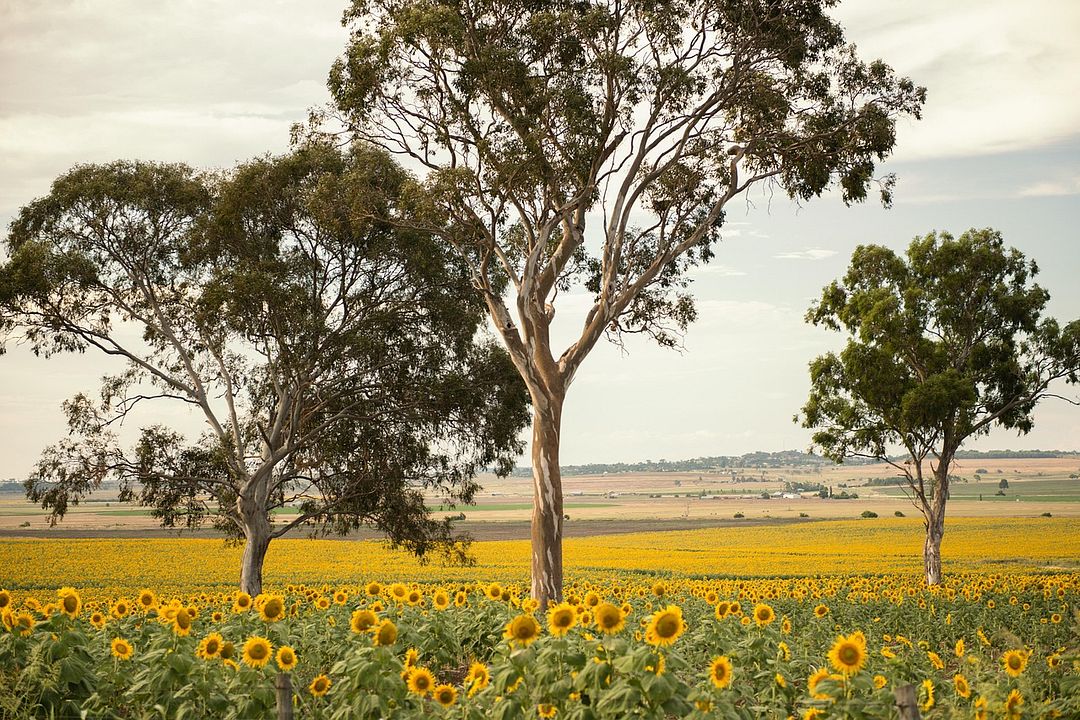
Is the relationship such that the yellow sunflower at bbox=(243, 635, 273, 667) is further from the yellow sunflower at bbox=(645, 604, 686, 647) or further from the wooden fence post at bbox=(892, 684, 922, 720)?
the wooden fence post at bbox=(892, 684, 922, 720)

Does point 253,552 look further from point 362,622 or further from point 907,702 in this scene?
point 907,702

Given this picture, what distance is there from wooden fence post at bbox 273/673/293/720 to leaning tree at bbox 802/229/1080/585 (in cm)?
2479

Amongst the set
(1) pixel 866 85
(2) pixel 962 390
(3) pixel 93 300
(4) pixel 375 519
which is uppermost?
(1) pixel 866 85

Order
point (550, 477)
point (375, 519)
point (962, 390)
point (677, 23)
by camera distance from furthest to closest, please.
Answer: point (962, 390)
point (375, 519)
point (677, 23)
point (550, 477)

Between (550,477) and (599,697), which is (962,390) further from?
(599,697)

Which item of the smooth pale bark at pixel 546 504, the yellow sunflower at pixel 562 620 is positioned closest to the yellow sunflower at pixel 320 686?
the yellow sunflower at pixel 562 620

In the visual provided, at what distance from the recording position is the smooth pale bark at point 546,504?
17391mm

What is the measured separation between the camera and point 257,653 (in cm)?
596

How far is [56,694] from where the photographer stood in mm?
6188

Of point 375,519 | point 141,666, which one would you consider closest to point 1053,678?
point 141,666

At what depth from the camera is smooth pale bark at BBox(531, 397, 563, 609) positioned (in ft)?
57.1

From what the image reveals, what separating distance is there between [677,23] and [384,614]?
14.8 m

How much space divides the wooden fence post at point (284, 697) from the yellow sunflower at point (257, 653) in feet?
1.51

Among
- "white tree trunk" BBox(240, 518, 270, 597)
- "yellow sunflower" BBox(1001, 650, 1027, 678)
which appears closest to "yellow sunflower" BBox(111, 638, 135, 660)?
"yellow sunflower" BBox(1001, 650, 1027, 678)
